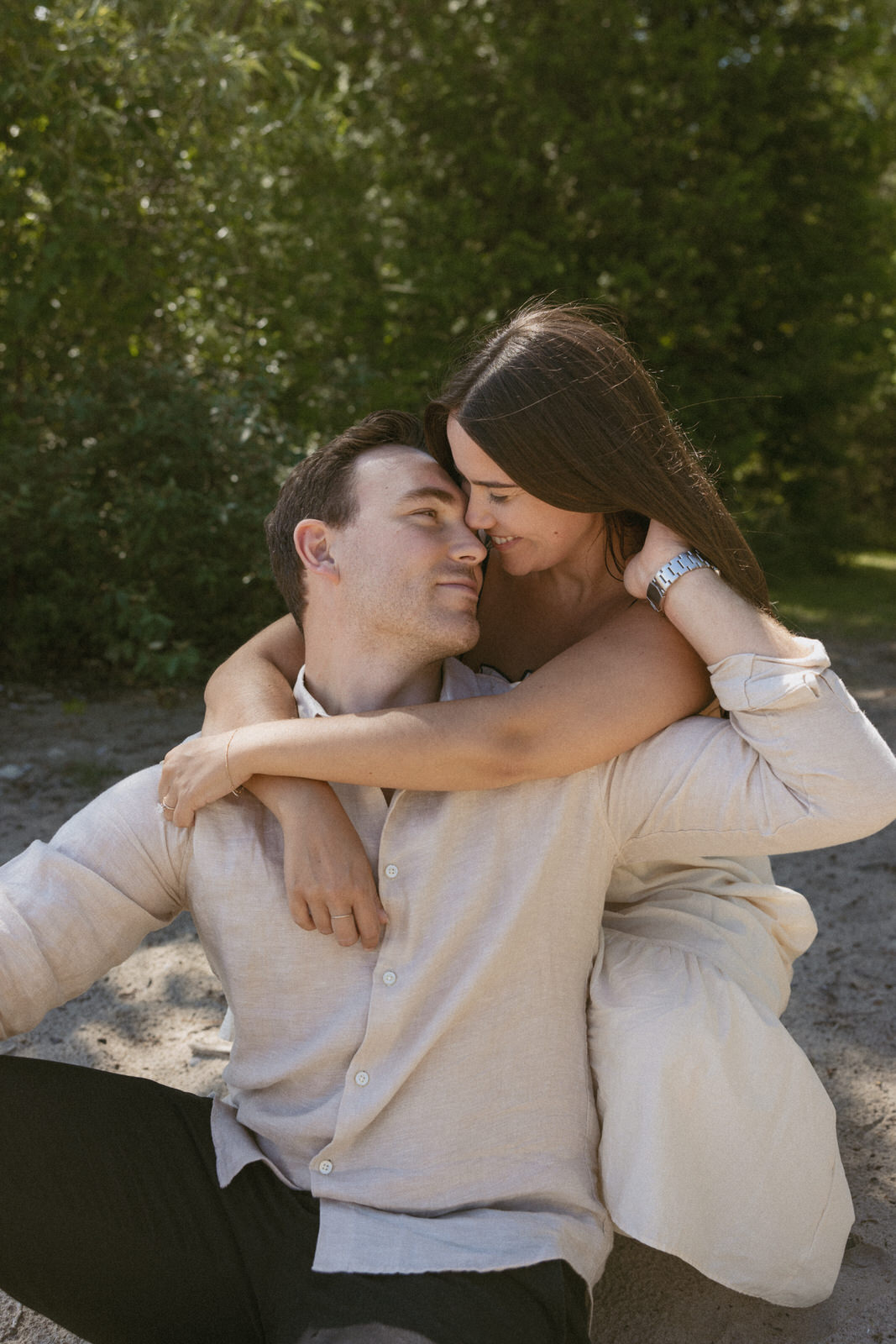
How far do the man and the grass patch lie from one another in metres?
6.95

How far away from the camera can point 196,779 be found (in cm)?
204

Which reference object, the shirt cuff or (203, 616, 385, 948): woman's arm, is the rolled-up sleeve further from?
(203, 616, 385, 948): woman's arm

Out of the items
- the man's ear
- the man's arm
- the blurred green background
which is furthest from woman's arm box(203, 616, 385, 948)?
the blurred green background

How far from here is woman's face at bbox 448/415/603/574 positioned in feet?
7.73

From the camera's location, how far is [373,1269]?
179 centimetres

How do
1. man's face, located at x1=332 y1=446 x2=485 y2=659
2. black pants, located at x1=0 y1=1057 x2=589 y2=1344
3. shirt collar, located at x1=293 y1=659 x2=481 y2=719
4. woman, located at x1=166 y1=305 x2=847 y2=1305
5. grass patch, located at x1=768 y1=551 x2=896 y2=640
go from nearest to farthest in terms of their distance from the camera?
black pants, located at x1=0 y1=1057 x2=589 y2=1344
woman, located at x1=166 y1=305 x2=847 y2=1305
man's face, located at x1=332 y1=446 x2=485 y2=659
shirt collar, located at x1=293 y1=659 x2=481 y2=719
grass patch, located at x1=768 y1=551 x2=896 y2=640

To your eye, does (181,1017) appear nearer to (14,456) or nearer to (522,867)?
(522,867)

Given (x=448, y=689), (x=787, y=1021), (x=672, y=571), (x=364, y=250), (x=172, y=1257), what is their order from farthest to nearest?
(x=364, y=250) < (x=787, y=1021) < (x=448, y=689) < (x=672, y=571) < (x=172, y=1257)

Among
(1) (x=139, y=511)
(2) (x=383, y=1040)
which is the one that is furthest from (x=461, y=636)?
(1) (x=139, y=511)

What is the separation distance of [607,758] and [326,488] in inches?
34.8

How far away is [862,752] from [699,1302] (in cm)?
121

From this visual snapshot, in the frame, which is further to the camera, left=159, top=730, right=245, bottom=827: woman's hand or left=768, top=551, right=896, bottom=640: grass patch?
left=768, top=551, right=896, bottom=640: grass patch

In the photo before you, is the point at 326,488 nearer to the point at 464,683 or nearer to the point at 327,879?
the point at 464,683

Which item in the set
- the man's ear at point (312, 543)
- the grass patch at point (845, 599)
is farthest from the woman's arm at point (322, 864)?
the grass patch at point (845, 599)
